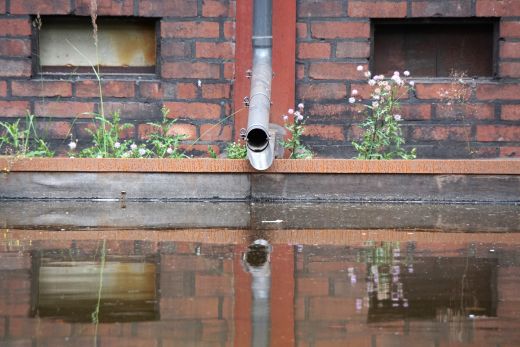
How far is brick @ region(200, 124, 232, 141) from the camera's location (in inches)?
235

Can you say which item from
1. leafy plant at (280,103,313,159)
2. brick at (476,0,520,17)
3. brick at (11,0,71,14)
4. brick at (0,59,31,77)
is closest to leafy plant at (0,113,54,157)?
brick at (0,59,31,77)

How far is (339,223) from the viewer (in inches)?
179

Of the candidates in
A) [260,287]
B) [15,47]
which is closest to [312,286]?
[260,287]

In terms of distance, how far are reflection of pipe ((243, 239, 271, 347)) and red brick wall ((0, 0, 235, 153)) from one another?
2067 millimetres

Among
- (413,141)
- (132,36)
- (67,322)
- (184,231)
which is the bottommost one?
(67,322)

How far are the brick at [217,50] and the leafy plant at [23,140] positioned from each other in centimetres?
102

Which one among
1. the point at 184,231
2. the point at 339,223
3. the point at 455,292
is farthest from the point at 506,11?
the point at 455,292

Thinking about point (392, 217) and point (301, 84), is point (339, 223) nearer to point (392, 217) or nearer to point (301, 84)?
point (392, 217)

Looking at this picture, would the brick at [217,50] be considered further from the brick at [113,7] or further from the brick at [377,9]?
the brick at [377,9]

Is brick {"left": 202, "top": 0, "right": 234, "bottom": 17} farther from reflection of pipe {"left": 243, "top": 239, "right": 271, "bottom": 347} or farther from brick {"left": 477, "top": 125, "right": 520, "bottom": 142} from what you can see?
reflection of pipe {"left": 243, "top": 239, "right": 271, "bottom": 347}

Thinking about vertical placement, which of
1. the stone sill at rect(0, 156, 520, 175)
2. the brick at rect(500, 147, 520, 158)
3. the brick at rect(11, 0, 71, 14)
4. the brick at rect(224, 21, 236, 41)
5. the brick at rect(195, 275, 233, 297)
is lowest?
the brick at rect(195, 275, 233, 297)

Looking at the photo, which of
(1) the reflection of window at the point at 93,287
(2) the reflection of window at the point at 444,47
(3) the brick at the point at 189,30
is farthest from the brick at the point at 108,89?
(1) the reflection of window at the point at 93,287

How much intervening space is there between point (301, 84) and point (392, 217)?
4.87 feet

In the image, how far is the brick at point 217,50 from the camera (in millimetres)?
5938
